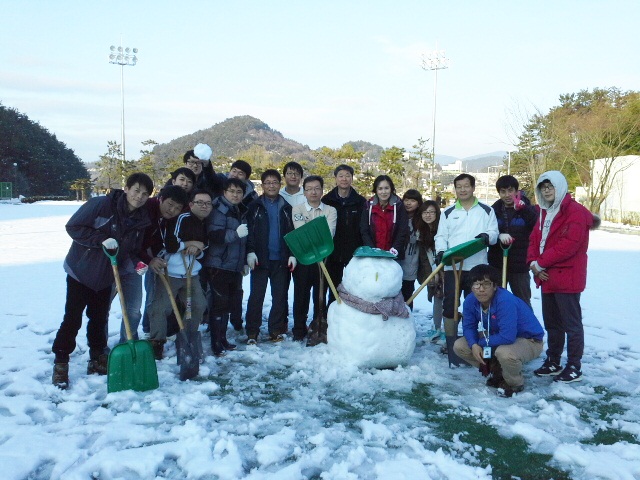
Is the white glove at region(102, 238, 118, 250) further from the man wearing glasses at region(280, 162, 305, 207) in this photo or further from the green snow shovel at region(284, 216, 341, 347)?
the man wearing glasses at region(280, 162, 305, 207)

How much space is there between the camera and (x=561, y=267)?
12.1 ft

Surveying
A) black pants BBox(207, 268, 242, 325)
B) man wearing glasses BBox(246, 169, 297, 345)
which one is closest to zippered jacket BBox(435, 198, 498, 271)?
man wearing glasses BBox(246, 169, 297, 345)

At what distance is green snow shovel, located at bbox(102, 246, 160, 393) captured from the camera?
11.0 ft

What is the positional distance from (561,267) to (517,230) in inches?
26.9

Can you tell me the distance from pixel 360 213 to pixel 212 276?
1.47 metres

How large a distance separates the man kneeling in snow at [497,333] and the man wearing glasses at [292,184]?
195 centimetres

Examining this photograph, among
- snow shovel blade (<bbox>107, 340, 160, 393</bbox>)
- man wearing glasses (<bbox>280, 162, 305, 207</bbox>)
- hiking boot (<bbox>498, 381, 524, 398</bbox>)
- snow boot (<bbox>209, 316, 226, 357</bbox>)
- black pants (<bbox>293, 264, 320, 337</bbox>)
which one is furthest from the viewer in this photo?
man wearing glasses (<bbox>280, 162, 305, 207</bbox>)

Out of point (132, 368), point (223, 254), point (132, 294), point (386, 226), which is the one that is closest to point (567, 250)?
point (386, 226)

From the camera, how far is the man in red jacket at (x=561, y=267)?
12.0ft

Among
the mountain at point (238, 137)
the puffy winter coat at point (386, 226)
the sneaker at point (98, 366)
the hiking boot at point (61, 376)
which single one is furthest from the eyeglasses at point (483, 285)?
the mountain at point (238, 137)

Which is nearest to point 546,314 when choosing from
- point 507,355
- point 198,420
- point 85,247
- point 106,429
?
point 507,355

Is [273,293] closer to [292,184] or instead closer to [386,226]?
[292,184]

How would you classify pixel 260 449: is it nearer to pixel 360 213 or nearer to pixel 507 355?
pixel 507 355

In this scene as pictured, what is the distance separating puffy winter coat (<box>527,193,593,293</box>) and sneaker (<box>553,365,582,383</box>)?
58cm
